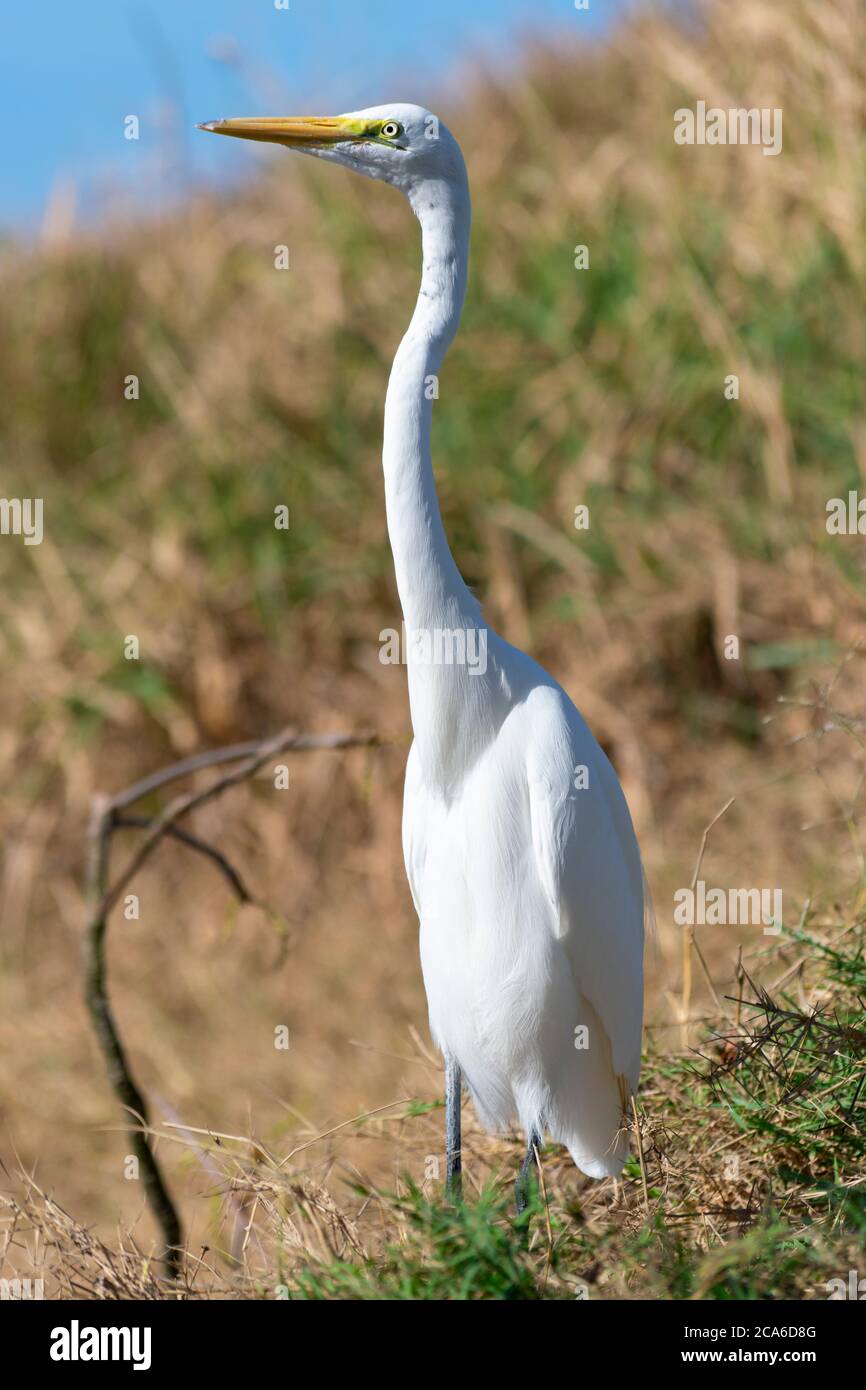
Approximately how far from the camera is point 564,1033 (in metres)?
2.05

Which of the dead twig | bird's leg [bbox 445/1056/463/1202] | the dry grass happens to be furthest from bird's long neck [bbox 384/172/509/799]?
the dry grass

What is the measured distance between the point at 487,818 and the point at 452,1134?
45 centimetres

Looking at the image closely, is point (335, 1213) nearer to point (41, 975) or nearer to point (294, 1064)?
point (294, 1064)

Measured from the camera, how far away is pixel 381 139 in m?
1.95

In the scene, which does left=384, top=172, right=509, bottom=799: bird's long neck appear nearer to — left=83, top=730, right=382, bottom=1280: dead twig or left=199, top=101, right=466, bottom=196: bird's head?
Answer: left=199, top=101, right=466, bottom=196: bird's head

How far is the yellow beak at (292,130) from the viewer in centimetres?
196

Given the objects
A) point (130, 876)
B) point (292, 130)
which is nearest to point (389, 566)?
point (130, 876)

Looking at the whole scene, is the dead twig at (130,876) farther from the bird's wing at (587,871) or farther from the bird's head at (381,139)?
the bird's head at (381,139)

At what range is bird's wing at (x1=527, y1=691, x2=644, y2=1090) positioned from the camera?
76.8 inches

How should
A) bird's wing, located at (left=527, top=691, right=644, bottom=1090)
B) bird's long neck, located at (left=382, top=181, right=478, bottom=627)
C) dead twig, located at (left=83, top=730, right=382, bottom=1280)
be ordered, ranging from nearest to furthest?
bird's long neck, located at (left=382, top=181, right=478, bottom=627) < bird's wing, located at (left=527, top=691, right=644, bottom=1090) < dead twig, located at (left=83, top=730, right=382, bottom=1280)

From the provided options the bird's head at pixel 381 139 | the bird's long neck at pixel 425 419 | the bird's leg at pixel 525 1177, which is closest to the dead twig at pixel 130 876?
the bird's long neck at pixel 425 419

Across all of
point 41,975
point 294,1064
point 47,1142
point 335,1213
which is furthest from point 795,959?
point 41,975

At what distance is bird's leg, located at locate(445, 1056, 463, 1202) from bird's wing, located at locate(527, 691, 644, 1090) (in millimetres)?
232

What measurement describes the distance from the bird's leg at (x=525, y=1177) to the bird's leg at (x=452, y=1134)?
0.25ft
